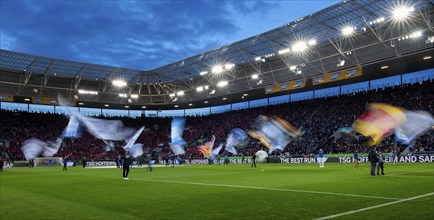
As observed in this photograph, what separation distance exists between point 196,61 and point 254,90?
523 inches

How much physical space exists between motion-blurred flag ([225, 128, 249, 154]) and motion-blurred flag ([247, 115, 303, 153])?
4.91 feet

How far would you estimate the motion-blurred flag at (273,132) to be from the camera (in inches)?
2283

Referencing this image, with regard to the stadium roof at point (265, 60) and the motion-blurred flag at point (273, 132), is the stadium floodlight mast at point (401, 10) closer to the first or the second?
the stadium roof at point (265, 60)

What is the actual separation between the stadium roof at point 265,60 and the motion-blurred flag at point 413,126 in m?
7.86

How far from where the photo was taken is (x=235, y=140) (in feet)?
223

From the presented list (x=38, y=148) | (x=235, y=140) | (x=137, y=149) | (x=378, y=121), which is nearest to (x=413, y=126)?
(x=378, y=121)

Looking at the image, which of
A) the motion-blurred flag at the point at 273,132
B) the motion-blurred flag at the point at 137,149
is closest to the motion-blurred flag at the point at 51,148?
the motion-blurred flag at the point at 137,149

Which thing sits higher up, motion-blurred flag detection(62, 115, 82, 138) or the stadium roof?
the stadium roof

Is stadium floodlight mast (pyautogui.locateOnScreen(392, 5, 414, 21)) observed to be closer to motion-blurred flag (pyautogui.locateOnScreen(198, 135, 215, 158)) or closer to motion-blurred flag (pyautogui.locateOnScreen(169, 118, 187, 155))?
motion-blurred flag (pyautogui.locateOnScreen(198, 135, 215, 158))

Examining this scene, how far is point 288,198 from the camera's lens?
38.1ft

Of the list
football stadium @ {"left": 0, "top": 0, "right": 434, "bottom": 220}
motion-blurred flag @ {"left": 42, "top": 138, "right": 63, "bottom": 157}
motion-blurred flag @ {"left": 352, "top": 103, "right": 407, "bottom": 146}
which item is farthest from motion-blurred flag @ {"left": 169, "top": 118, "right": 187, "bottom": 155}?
motion-blurred flag @ {"left": 352, "top": 103, "right": 407, "bottom": 146}

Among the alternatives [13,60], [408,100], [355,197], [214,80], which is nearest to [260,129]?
[214,80]

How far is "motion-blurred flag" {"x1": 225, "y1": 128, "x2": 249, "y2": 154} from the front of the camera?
214 feet

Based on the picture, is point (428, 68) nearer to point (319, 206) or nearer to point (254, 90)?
point (254, 90)
